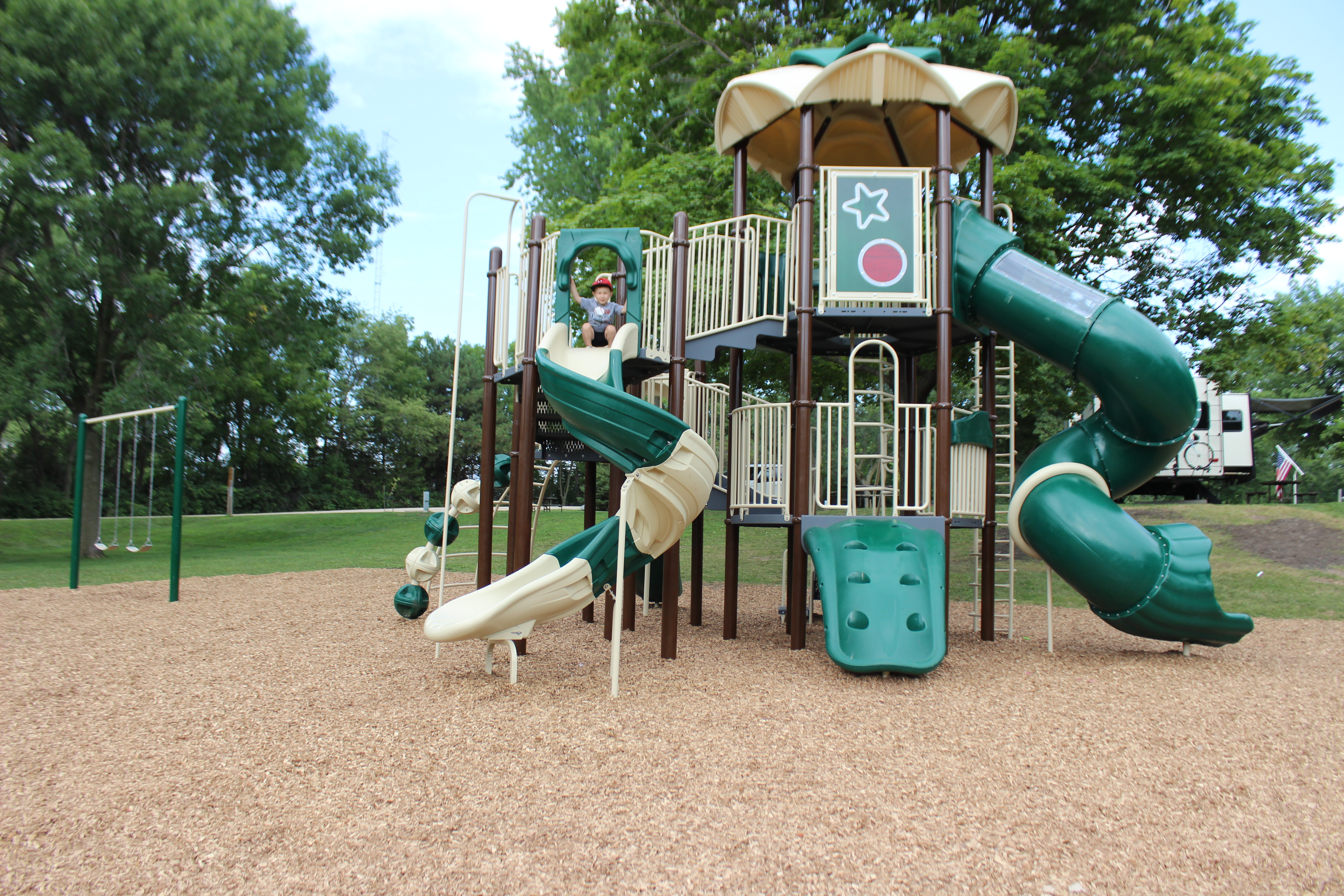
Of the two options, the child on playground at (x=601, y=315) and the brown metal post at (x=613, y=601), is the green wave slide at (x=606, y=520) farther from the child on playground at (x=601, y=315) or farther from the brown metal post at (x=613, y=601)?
the brown metal post at (x=613, y=601)

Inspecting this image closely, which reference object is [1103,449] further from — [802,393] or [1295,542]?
[1295,542]

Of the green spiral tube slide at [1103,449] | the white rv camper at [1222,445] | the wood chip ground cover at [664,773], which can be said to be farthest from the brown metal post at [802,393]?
the white rv camper at [1222,445]

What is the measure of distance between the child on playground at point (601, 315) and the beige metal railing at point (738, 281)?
2.31 ft

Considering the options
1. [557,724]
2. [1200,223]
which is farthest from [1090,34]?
[557,724]

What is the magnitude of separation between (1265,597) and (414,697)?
11996 mm

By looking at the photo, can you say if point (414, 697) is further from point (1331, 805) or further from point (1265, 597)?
point (1265, 597)

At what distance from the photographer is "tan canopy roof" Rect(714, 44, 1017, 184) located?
7.51 m

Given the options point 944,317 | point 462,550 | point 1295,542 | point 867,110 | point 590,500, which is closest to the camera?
point 944,317

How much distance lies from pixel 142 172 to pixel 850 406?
16.5 m

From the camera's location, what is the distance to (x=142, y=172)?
16.6 m

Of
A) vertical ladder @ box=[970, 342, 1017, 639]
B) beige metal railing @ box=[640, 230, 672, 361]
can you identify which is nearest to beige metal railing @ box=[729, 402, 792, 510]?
beige metal railing @ box=[640, 230, 672, 361]

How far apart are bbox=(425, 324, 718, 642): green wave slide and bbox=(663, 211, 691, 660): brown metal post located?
15.7 inches

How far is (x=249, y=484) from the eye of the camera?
3475 cm

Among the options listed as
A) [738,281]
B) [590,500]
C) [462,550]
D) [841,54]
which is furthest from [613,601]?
[462,550]
